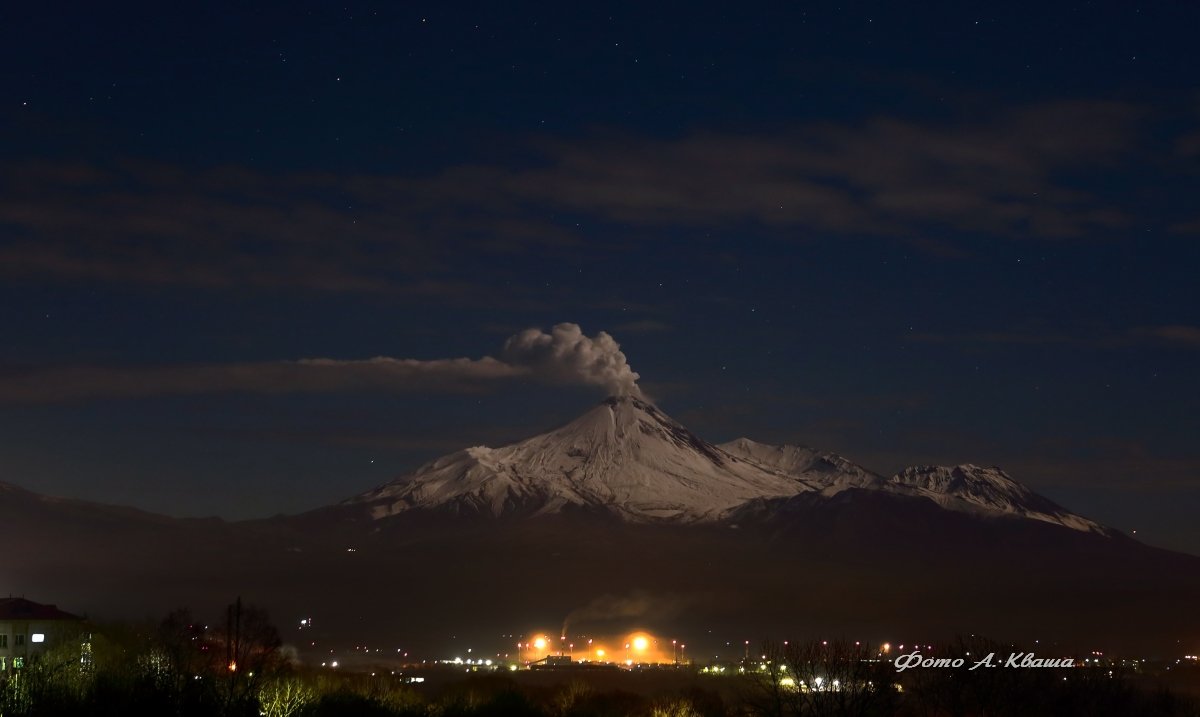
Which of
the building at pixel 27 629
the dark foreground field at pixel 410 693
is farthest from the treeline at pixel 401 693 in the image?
the building at pixel 27 629

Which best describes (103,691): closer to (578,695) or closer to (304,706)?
(304,706)

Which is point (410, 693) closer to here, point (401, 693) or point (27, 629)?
point (401, 693)

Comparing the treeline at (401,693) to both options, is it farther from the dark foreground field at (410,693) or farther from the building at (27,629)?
the building at (27,629)

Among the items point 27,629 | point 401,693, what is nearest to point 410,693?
point 401,693

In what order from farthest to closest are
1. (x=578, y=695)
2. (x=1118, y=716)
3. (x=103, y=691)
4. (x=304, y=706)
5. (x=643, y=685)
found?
(x=643, y=685)
(x=578, y=695)
(x=1118, y=716)
(x=304, y=706)
(x=103, y=691)

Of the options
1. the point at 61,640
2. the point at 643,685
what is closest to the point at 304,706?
the point at 61,640

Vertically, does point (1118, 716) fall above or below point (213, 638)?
below

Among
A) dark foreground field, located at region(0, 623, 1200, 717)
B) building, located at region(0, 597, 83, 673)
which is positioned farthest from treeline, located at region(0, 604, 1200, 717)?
building, located at region(0, 597, 83, 673)
